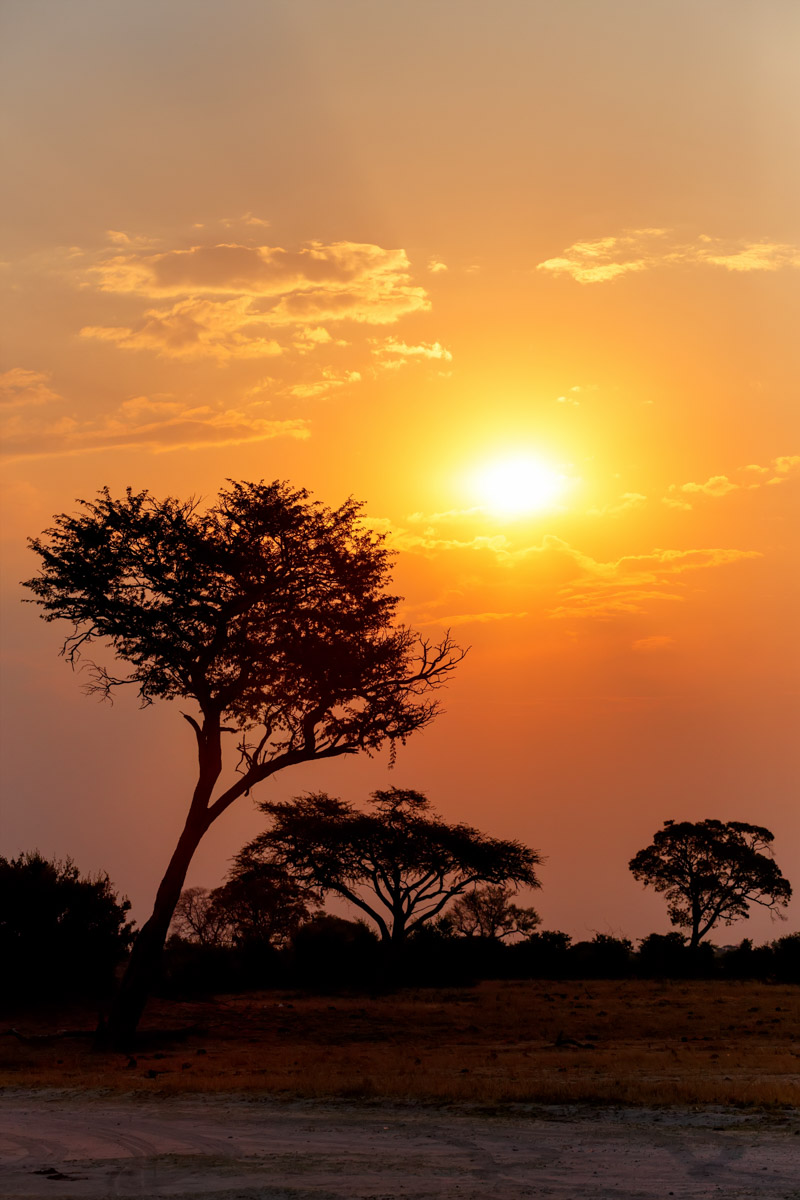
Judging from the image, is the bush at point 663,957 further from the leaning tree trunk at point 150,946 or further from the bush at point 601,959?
the leaning tree trunk at point 150,946

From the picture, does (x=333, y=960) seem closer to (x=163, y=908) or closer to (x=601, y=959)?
(x=601, y=959)

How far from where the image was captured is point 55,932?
3544 cm

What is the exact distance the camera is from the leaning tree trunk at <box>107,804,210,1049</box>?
28953 mm

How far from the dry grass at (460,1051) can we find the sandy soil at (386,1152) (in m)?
1.61

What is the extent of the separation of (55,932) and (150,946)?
7126 millimetres

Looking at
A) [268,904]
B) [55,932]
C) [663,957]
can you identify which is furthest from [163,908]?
[663,957]

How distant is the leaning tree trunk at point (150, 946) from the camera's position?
A: 28953 millimetres

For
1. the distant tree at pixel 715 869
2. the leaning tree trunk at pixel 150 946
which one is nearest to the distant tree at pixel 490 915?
the distant tree at pixel 715 869

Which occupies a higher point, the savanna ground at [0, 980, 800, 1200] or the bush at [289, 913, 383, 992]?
the bush at [289, 913, 383, 992]

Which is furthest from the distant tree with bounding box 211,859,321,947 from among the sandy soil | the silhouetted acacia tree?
the sandy soil

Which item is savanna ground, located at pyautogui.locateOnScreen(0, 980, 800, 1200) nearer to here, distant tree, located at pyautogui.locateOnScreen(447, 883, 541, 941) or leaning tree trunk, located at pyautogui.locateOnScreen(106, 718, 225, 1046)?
leaning tree trunk, located at pyautogui.locateOnScreen(106, 718, 225, 1046)

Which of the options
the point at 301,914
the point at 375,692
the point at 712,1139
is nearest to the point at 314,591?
the point at 375,692

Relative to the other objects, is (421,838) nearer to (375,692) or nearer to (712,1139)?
(375,692)

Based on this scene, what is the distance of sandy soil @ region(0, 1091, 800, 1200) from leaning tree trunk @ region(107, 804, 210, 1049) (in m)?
11.0
